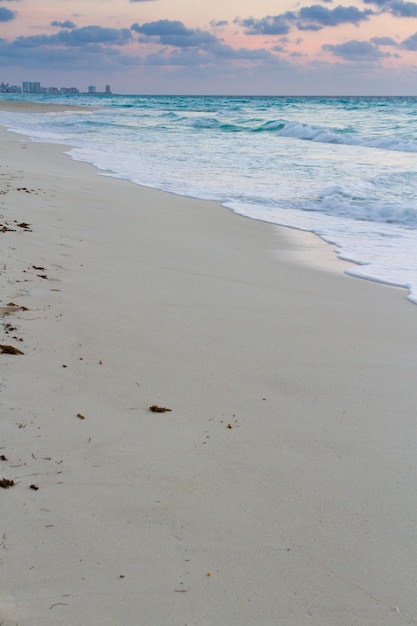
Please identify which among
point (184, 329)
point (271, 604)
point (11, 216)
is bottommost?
point (271, 604)

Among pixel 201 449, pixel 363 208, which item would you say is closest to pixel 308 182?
pixel 363 208

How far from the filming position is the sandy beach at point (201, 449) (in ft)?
5.08

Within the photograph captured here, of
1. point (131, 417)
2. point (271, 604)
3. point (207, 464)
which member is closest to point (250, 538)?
point (271, 604)

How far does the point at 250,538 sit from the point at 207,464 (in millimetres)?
388

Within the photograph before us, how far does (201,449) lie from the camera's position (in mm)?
2176

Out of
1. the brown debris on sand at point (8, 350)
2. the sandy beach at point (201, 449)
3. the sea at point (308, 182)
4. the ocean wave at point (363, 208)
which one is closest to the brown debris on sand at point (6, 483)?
the sandy beach at point (201, 449)

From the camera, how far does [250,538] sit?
1745 mm

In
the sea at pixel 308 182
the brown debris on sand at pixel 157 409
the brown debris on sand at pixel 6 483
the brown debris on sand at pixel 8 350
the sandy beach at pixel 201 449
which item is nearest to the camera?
the sandy beach at pixel 201 449

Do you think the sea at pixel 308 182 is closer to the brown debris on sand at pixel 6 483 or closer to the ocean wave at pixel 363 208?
the ocean wave at pixel 363 208

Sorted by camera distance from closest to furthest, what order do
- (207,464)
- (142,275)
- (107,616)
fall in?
(107,616) → (207,464) → (142,275)

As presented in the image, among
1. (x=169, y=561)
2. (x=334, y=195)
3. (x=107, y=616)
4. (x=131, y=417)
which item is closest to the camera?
(x=107, y=616)

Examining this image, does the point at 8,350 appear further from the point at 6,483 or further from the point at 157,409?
the point at 6,483

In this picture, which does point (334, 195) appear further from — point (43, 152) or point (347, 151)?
point (347, 151)

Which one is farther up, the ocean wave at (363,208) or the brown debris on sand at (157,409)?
the ocean wave at (363,208)
